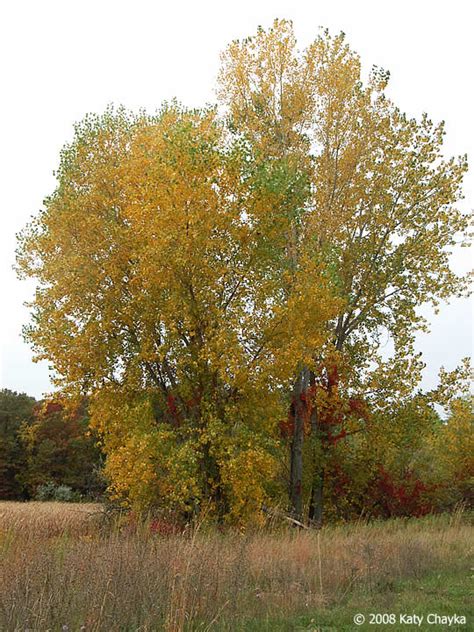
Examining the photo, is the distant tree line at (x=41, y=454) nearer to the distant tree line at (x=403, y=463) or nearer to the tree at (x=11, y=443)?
the tree at (x=11, y=443)

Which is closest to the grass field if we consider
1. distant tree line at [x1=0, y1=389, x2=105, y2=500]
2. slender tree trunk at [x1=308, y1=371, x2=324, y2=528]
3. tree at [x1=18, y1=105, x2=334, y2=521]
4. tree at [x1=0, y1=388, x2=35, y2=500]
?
tree at [x1=18, y1=105, x2=334, y2=521]

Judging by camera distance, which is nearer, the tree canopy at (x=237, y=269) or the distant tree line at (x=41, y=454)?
the tree canopy at (x=237, y=269)

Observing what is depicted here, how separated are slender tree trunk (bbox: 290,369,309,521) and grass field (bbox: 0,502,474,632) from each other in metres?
8.24

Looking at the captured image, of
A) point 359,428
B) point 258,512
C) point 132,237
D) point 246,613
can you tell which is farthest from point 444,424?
point 246,613

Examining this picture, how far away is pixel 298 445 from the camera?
19656mm

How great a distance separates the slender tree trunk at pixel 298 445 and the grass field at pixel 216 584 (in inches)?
324

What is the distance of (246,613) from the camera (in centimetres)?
683

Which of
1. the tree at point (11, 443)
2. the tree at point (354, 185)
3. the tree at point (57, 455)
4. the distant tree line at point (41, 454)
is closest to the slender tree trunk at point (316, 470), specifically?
the tree at point (354, 185)

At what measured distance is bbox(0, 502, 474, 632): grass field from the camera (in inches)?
230

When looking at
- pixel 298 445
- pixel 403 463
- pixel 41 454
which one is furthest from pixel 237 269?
pixel 41 454

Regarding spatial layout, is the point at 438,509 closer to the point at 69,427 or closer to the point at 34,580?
the point at 34,580

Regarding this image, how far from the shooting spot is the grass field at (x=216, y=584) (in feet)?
19.2

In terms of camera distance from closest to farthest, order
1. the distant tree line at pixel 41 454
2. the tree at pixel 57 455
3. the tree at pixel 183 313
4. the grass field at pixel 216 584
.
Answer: the grass field at pixel 216 584 → the tree at pixel 183 313 → the distant tree line at pixel 41 454 → the tree at pixel 57 455

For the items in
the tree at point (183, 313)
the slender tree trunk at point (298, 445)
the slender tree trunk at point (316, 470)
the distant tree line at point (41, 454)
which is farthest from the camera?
the distant tree line at point (41, 454)
